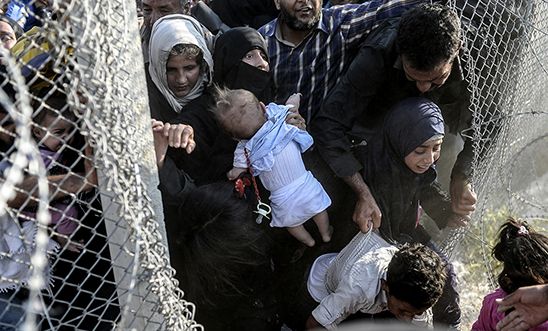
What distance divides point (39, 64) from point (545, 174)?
4036mm

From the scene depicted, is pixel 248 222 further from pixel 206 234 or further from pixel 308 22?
pixel 308 22

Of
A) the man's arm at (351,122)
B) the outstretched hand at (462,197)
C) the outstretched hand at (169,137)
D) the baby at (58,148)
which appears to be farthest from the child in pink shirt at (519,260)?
the baby at (58,148)

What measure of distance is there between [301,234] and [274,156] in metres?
0.38

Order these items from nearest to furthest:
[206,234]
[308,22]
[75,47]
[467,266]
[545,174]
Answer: [75,47] < [206,234] < [308,22] < [467,266] < [545,174]

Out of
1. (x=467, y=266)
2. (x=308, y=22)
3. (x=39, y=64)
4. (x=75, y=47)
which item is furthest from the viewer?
(x=467, y=266)

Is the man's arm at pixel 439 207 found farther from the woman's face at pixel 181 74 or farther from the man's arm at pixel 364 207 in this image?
the woman's face at pixel 181 74

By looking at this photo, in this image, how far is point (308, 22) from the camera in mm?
3514

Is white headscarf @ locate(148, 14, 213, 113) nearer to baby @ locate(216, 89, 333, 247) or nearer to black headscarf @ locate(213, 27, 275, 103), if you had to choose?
black headscarf @ locate(213, 27, 275, 103)

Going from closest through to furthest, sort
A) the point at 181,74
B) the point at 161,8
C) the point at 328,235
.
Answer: the point at 328,235 < the point at 181,74 < the point at 161,8

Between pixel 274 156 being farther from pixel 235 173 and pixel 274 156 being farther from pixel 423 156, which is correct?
pixel 423 156

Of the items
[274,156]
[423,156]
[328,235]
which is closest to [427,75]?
[423,156]

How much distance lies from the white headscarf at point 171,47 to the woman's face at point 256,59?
18 cm

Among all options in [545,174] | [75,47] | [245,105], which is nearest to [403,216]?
[245,105]

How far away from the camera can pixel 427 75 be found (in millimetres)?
3021
